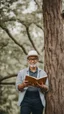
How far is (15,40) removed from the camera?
50.0 ft

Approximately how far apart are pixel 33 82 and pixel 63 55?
113cm

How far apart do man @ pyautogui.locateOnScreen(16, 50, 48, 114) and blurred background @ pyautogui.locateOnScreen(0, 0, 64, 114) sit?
8073mm

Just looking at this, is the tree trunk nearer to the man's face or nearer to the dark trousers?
the dark trousers

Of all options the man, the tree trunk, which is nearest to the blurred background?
the tree trunk

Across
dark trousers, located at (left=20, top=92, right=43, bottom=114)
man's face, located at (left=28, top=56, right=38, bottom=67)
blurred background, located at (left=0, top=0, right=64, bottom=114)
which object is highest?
man's face, located at (left=28, top=56, right=38, bottom=67)

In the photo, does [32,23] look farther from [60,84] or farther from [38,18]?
[60,84]

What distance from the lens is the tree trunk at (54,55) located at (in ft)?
17.7

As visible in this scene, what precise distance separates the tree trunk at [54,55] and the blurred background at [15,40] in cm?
716

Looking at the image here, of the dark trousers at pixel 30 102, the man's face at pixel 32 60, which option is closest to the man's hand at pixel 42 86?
the dark trousers at pixel 30 102

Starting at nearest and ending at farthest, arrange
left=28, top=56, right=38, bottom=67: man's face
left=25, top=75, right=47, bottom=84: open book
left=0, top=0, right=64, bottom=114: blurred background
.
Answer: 1. left=25, top=75, right=47, bottom=84: open book
2. left=28, top=56, right=38, bottom=67: man's face
3. left=0, top=0, right=64, bottom=114: blurred background

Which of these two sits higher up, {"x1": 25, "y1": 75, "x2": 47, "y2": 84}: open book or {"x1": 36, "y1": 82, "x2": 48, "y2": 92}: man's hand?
{"x1": 25, "y1": 75, "x2": 47, "y2": 84}: open book

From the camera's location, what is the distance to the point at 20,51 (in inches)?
598

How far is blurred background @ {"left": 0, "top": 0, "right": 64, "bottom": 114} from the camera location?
533 inches

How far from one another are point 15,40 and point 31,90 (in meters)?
10.6
